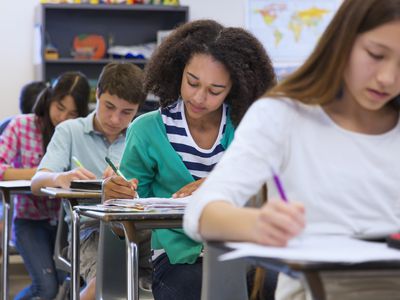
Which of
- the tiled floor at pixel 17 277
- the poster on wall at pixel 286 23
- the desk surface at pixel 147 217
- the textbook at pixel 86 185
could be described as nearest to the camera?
the desk surface at pixel 147 217

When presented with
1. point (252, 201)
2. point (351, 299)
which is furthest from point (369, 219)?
point (252, 201)

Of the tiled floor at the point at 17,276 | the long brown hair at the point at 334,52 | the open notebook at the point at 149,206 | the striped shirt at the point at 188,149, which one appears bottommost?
the tiled floor at the point at 17,276

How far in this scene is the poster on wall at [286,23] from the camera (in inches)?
293

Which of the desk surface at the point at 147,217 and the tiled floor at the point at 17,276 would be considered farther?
the tiled floor at the point at 17,276

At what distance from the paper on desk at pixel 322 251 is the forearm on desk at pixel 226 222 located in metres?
0.03

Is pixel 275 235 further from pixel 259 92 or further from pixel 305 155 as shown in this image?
pixel 259 92

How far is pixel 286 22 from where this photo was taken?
7.45 m

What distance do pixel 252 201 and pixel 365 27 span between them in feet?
1.67

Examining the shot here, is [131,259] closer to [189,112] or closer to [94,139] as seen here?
[189,112]

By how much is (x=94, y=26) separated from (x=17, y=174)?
335 centimetres

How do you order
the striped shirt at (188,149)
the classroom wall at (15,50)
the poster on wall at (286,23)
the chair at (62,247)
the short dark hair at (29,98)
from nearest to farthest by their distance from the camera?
the striped shirt at (188,149) < the chair at (62,247) < the short dark hair at (29,98) < the classroom wall at (15,50) < the poster on wall at (286,23)

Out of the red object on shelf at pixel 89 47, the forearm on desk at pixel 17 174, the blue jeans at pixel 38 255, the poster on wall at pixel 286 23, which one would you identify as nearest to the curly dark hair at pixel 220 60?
the forearm on desk at pixel 17 174

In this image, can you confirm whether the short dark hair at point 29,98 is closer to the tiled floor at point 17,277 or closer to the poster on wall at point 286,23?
the tiled floor at point 17,277

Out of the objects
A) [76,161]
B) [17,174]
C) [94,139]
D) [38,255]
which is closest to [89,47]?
[17,174]
